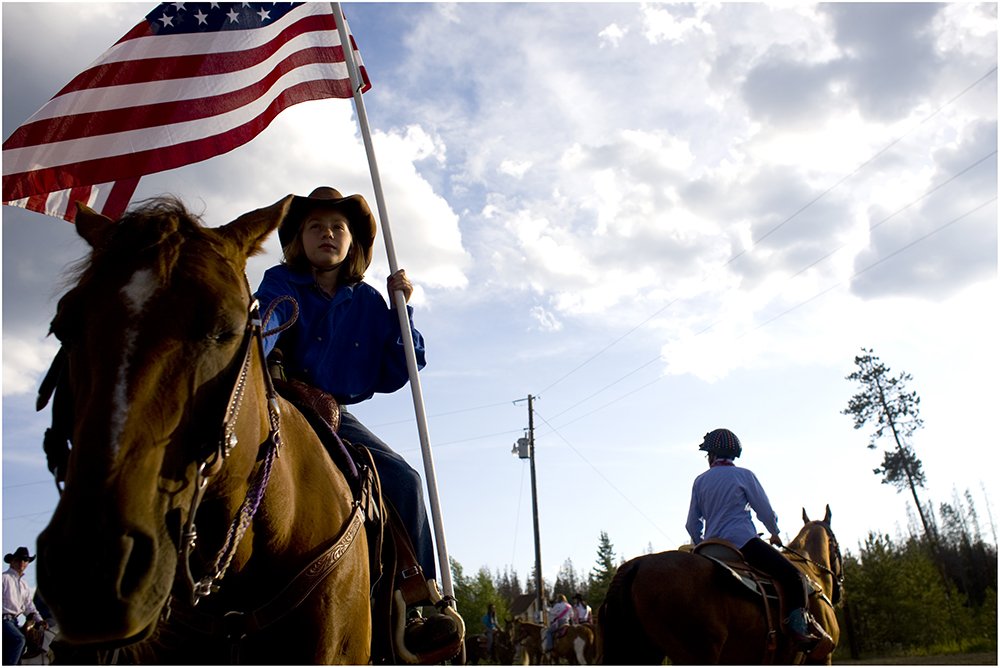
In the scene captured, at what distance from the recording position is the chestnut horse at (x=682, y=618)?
6.77 meters

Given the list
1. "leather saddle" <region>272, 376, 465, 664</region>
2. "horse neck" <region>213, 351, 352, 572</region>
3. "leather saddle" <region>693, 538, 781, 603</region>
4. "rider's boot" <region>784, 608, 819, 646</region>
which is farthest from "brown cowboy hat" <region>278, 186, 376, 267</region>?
"rider's boot" <region>784, 608, 819, 646</region>

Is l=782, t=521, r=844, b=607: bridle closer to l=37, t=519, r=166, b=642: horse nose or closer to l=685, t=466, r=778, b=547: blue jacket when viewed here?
l=685, t=466, r=778, b=547: blue jacket

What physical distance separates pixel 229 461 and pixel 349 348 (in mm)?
1804

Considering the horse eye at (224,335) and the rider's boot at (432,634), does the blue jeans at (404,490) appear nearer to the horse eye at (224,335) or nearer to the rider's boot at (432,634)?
the rider's boot at (432,634)

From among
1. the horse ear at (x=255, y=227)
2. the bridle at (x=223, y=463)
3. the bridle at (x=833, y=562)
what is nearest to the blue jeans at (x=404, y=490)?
the bridle at (x=223, y=463)

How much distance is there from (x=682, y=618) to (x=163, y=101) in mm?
5753

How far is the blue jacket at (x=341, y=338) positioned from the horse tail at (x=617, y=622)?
156 inches

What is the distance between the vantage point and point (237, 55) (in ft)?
16.4

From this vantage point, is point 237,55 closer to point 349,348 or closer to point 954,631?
point 349,348

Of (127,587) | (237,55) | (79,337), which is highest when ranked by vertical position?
(237,55)

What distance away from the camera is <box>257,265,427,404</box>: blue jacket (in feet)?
11.9

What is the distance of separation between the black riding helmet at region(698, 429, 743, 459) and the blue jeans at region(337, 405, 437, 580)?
5204 mm

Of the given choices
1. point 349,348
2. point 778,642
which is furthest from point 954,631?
point 349,348

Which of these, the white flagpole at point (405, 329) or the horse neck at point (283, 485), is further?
the white flagpole at point (405, 329)
